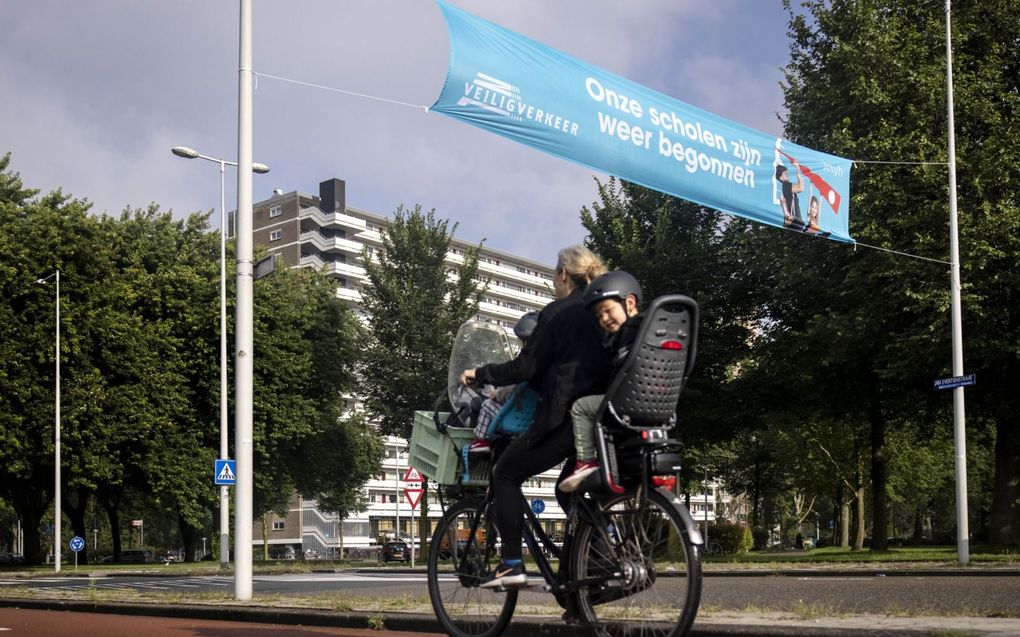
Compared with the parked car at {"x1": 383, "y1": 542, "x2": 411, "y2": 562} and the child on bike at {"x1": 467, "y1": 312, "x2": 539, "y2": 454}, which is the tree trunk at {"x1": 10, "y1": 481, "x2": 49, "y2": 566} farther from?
the child on bike at {"x1": 467, "y1": 312, "x2": 539, "y2": 454}

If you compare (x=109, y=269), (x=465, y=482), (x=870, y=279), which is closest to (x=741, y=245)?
(x=870, y=279)

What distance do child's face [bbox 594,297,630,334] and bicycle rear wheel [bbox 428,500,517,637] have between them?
1379mm

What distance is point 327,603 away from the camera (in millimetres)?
9523

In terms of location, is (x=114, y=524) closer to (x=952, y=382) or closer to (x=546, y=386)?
(x=952, y=382)

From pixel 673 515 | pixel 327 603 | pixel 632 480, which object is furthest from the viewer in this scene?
pixel 327 603

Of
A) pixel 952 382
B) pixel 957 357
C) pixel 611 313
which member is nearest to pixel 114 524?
pixel 957 357

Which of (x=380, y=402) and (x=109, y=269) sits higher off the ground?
(x=109, y=269)

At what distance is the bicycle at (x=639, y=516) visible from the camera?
197 inches

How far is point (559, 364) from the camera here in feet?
18.1

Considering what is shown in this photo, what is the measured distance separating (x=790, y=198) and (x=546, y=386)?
10630mm

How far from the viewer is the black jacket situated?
17.8 feet

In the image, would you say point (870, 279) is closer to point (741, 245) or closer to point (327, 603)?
point (741, 245)

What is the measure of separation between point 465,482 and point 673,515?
164 centimetres

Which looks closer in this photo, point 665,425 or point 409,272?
point 665,425
